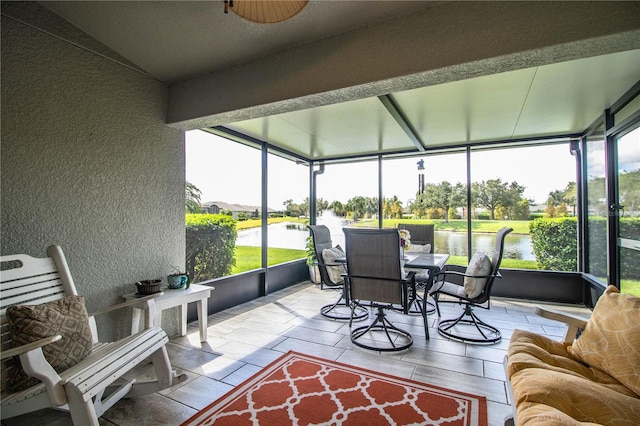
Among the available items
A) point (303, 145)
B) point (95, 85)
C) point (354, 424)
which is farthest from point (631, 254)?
point (95, 85)

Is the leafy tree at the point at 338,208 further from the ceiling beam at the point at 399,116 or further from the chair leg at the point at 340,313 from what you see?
the chair leg at the point at 340,313


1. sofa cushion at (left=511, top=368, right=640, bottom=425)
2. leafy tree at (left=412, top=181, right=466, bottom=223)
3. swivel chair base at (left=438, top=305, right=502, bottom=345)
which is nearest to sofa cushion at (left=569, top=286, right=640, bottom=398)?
sofa cushion at (left=511, top=368, right=640, bottom=425)

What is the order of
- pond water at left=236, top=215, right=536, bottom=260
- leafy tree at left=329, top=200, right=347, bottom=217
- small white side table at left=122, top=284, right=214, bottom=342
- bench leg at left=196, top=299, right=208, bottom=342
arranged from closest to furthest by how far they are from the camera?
small white side table at left=122, top=284, right=214, bottom=342
bench leg at left=196, top=299, right=208, bottom=342
pond water at left=236, top=215, right=536, bottom=260
leafy tree at left=329, top=200, right=347, bottom=217

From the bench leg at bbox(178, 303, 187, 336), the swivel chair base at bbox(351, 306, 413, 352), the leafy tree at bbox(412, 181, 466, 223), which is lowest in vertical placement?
the swivel chair base at bbox(351, 306, 413, 352)

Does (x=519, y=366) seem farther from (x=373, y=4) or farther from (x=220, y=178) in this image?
(x=220, y=178)

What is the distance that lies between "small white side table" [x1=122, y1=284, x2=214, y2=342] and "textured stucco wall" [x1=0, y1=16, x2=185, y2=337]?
143 mm

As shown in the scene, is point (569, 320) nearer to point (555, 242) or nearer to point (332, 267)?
point (332, 267)

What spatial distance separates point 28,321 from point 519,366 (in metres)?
2.70

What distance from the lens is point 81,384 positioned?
5.22 ft

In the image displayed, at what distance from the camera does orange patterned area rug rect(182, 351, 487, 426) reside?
6.45 ft

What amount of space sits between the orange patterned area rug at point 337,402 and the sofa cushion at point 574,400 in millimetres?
681

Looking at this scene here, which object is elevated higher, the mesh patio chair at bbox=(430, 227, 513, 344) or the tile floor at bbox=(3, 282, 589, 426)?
the mesh patio chair at bbox=(430, 227, 513, 344)

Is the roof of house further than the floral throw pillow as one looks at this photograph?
Yes

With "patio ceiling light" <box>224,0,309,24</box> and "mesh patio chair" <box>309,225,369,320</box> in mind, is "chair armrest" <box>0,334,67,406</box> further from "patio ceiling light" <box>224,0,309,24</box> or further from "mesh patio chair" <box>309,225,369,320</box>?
"mesh patio chair" <box>309,225,369,320</box>
